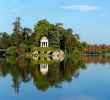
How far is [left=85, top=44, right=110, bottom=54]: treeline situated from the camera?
119 m

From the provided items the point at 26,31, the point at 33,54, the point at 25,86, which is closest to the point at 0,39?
the point at 26,31

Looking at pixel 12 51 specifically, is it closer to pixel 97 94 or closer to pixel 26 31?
pixel 26 31

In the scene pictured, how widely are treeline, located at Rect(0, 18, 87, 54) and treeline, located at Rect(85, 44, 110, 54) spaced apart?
4363 centimetres

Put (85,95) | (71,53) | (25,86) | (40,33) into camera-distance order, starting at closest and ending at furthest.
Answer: (85,95) → (25,86) → (40,33) → (71,53)

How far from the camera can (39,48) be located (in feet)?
213

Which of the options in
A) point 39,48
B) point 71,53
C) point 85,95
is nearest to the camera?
point 85,95

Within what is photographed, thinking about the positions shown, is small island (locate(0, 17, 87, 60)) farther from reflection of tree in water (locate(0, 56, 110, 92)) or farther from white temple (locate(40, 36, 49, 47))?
reflection of tree in water (locate(0, 56, 110, 92))

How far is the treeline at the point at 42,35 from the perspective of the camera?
228ft

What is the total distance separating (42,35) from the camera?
233 feet

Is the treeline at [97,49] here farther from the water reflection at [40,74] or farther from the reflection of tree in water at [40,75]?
the water reflection at [40,74]

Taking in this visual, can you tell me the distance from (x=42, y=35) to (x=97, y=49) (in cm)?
5590

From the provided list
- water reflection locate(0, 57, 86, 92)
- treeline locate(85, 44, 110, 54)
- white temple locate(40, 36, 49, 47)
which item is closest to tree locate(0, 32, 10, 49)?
white temple locate(40, 36, 49, 47)

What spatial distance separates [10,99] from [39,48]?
51.4 metres

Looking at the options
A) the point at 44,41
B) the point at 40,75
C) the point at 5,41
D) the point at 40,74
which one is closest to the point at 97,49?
the point at 5,41
